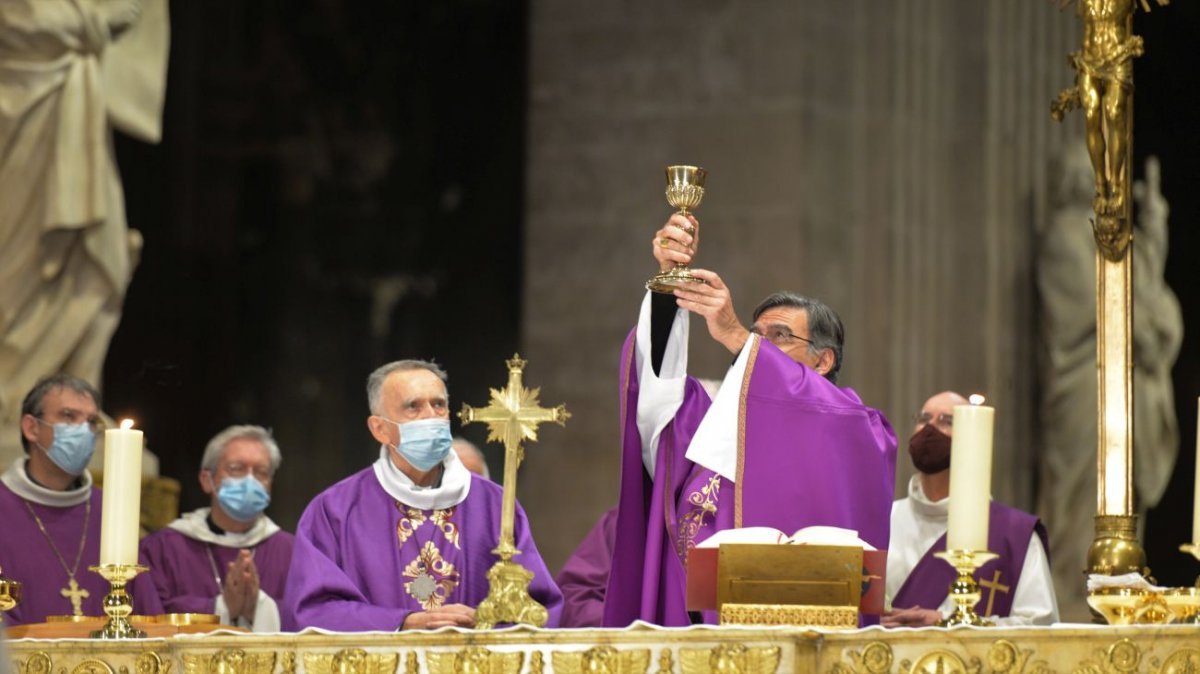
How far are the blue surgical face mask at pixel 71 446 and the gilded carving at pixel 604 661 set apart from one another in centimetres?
344

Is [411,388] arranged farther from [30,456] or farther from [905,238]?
[905,238]

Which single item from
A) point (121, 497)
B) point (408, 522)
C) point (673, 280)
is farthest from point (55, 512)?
point (673, 280)

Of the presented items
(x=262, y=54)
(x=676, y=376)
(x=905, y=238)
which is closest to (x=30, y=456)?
(x=676, y=376)

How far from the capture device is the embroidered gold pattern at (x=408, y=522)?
241 inches

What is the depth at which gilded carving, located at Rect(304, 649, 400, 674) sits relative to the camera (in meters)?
4.62

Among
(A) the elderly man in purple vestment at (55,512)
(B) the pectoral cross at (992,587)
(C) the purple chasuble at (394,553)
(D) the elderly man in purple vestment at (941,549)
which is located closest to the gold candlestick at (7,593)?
(C) the purple chasuble at (394,553)

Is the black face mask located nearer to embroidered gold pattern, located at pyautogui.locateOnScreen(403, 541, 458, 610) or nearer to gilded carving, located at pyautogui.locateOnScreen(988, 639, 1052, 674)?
embroidered gold pattern, located at pyautogui.locateOnScreen(403, 541, 458, 610)

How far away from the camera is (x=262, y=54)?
1092 centimetres

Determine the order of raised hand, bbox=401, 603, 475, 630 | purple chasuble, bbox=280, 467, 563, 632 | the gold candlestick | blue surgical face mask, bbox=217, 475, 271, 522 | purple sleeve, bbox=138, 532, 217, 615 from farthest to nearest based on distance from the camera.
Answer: blue surgical face mask, bbox=217, 475, 271, 522 < purple sleeve, bbox=138, 532, 217, 615 < purple chasuble, bbox=280, 467, 563, 632 < raised hand, bbox=401, 603, 475, 630 < the gold candlestick

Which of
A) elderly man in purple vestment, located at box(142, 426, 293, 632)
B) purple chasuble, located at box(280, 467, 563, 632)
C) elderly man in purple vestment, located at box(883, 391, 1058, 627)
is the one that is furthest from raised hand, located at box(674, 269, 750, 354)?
elderly man in purple vestment, located at box(142, 426, 293, 632)

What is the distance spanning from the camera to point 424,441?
6.08m

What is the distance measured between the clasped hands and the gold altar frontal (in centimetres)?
101

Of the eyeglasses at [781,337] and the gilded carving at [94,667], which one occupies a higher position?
the eyeglasses at [781,337]

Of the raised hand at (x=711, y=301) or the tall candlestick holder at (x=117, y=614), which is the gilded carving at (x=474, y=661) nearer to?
the tall candlestick holder at (x=117, y=614)
